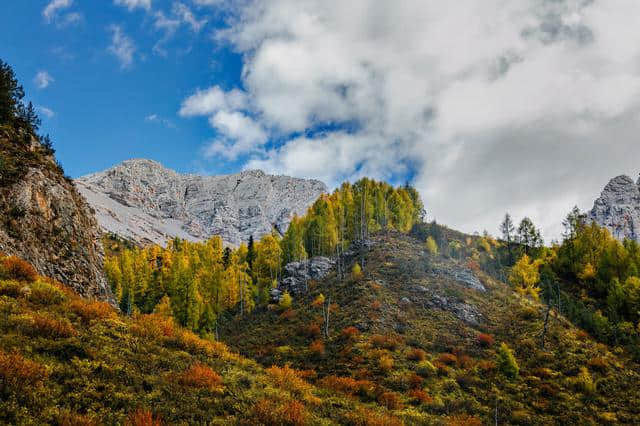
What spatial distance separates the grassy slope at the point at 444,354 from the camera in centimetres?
2209

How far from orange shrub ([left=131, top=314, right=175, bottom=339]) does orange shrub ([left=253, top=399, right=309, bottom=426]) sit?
21.1ft

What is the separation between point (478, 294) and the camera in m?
49.0

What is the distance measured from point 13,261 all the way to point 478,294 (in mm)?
51912

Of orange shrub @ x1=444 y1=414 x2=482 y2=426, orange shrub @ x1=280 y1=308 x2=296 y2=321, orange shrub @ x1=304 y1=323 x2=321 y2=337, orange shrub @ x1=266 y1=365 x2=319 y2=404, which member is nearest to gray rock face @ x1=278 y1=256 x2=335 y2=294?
orange shrub @ x1=280 y1=308 x2=296 y2=321

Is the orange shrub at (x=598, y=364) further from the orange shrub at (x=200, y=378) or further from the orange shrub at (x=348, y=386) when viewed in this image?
the orange shrub at (x=200, y=378)

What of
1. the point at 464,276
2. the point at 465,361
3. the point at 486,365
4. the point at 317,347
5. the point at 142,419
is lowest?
the point at 486,365

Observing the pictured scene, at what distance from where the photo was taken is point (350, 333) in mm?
35188

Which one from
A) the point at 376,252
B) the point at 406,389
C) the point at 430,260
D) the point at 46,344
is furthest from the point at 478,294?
the point at 46,344

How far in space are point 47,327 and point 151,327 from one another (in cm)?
503

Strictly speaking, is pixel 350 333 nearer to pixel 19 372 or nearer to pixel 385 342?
pixel 385 342

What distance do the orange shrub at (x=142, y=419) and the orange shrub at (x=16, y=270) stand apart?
1021cm

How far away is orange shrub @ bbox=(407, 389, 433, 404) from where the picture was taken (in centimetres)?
2130

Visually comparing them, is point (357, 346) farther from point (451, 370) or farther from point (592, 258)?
point (592, 258)

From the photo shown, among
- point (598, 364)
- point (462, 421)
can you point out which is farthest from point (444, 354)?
point (462, 421)
